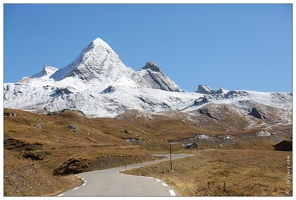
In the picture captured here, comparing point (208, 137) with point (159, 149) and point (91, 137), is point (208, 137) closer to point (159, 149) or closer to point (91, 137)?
point (159, 149)

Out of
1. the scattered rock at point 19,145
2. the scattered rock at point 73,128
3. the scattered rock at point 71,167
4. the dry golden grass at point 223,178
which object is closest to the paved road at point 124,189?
the dry golden grass at point 223,178

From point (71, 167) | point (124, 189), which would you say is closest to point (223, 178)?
point (124, 189)

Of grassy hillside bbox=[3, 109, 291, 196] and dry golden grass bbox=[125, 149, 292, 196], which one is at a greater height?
grassy hillside bbox=[3, 109, 291, 196]

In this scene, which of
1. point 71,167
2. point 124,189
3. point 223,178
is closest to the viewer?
point 124,189

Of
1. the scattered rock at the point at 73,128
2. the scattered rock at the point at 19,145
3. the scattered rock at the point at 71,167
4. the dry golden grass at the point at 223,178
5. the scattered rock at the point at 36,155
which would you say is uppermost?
the scattered rock at the point at 73,128

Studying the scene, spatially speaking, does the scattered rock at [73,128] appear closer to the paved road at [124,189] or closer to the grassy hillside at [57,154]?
the grassy hillside at [57,154]

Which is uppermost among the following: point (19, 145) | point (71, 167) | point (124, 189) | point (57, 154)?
point (19, 145)

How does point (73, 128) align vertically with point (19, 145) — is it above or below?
above

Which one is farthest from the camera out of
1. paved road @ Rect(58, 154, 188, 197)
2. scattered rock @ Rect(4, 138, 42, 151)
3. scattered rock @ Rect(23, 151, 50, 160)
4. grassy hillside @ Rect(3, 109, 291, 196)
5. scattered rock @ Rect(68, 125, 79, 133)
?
scattered rock @ Rect(68, 125, 79, 133)

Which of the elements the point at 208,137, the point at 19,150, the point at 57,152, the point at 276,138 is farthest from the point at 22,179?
the point at 276,138

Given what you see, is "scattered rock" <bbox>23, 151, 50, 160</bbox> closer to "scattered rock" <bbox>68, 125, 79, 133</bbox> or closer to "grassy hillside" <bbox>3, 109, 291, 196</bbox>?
Answer: "grassy hillside" <bbox>3, 109, 291, 196</bbox>

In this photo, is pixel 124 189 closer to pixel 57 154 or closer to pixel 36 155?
pixel 57 154

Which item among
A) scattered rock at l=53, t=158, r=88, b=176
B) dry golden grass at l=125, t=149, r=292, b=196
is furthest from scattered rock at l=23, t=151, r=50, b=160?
dry golden grass at l=125, t=149, r=292, b=196

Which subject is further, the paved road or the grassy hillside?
the grassy hillside
